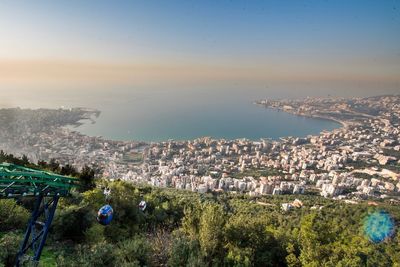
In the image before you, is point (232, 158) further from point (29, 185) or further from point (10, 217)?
point (29, 185)

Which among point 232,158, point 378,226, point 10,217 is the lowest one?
point 232,158

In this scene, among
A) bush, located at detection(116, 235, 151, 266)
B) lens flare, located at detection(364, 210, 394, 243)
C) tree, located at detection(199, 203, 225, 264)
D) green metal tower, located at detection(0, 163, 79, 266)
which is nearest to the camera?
green metal tower, located at detection(0, 163, 79, 266)

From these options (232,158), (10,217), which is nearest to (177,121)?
(232,158)

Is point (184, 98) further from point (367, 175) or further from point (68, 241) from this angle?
point (68, 241)

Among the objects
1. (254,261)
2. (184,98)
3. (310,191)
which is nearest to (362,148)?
(310,191)

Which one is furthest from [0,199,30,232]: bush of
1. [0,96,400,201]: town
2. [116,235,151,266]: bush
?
[0,96,400,201]: town

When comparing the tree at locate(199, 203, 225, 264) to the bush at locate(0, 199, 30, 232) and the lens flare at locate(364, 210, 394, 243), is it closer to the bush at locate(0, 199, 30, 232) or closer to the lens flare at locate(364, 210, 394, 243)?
the bush at locate(0, 199, 30, 232)
